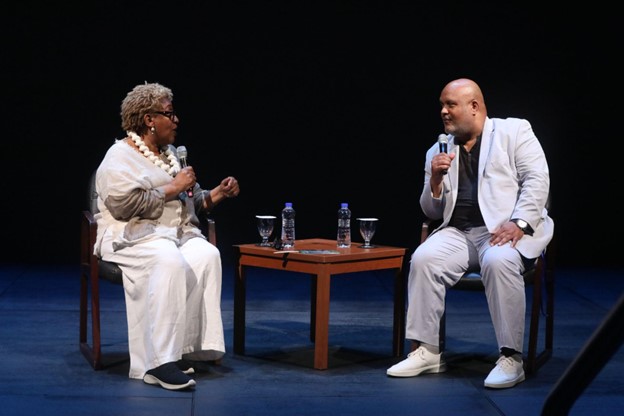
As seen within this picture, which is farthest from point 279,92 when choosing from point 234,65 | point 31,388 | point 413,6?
point 31,388

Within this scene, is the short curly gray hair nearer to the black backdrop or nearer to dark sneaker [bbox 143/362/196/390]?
dark sneaker [bbox 143/362/196/390]

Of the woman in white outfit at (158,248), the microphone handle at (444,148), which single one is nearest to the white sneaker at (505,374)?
the microphone handle at (444,148)

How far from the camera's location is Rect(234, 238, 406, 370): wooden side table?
3832 millimetres

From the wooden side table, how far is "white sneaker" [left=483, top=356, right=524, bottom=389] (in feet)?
1.93

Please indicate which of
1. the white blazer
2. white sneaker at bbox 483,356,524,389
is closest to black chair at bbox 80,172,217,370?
the white blazer

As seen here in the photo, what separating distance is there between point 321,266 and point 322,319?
21 centimetres

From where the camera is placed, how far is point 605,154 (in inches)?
284

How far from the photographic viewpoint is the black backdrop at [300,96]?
6824mm

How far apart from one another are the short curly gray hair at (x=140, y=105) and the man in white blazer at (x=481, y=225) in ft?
3.79

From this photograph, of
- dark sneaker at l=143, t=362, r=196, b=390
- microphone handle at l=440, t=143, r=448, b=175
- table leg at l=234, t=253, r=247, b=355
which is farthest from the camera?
table leg at l=234, t=253, r=247, b=355

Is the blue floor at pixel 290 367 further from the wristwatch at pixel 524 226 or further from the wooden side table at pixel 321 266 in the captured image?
the wristwatch at pixel 524 226

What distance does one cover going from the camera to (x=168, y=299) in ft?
11.8

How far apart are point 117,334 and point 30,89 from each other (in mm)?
2967

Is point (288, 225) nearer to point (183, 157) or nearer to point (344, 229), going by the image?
point (344, 229)
